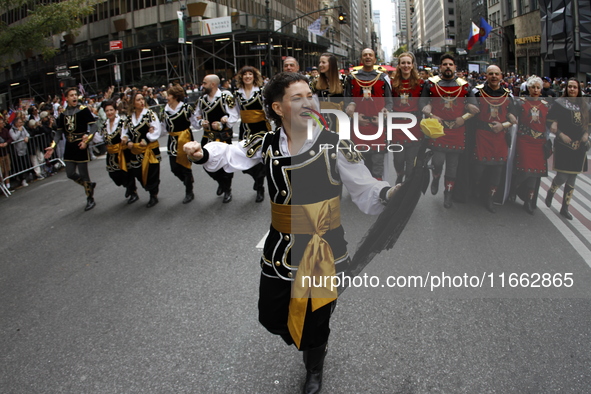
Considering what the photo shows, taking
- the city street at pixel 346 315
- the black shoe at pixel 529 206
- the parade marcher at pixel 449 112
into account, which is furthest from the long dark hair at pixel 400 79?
the black shoe at pixel 529 206

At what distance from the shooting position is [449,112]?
582 cm

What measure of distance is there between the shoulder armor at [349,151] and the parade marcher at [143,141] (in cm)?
557

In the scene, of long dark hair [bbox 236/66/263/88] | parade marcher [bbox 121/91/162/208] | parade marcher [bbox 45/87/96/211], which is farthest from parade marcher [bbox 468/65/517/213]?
parade marcher [bbox 45/87/96/211]

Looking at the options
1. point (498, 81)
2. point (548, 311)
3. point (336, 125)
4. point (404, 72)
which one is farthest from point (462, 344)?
point (404, 72)

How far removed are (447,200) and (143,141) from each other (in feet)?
15.7

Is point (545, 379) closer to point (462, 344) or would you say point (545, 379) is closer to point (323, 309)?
point (462, 344)

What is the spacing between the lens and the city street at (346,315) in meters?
3.24


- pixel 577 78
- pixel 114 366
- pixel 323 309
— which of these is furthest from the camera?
pixel 577 78

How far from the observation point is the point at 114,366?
3.48m

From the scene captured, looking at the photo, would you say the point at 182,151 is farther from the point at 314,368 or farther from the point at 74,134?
the point at 314,368

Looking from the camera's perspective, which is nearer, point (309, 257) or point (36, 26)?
point (309, 257)

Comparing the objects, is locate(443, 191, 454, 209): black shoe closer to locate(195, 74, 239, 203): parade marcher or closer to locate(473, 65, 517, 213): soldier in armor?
locate(473, 65, 517, 213): soldier in armor

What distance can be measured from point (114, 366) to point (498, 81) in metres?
5.49

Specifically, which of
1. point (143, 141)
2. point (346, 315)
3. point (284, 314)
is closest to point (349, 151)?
point (284, 314)
